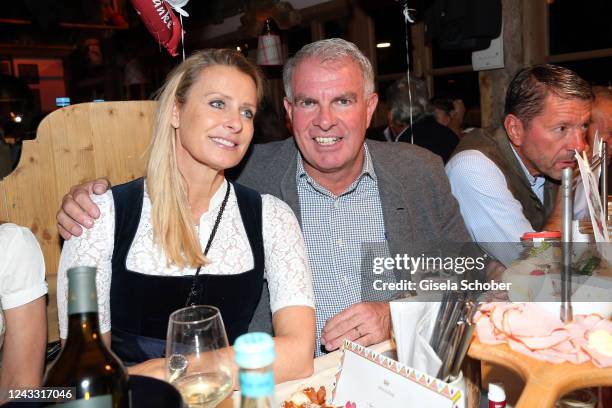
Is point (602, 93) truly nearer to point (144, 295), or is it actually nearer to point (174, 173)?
point (174, 173)

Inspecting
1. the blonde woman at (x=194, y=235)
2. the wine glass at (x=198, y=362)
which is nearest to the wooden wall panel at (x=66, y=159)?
the blonde woman at (x=194, y=235)

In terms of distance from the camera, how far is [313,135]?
2.03m

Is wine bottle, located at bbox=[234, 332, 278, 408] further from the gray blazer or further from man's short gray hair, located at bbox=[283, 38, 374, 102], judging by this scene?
man's short gray hair, located at bbox=[283, 38, 374, 102]

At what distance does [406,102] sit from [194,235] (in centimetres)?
352

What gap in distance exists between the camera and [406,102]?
4.70 meters

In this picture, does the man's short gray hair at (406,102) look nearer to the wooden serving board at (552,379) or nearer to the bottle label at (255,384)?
the wooden serving board at (552,379)

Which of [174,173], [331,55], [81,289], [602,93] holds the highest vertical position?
[331,55]

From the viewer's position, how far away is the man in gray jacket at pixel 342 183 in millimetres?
1984

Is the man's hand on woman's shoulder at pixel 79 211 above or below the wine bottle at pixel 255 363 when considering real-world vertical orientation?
above

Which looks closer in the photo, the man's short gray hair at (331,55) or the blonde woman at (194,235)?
the blonde woman at (194,235)

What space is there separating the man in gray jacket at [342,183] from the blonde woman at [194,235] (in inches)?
14.2

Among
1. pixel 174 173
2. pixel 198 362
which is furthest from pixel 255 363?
pixel 174 173

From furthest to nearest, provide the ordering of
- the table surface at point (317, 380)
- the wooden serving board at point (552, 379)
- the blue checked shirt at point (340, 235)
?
the blue checked shirt at point (340, 235) < the table surface at point (317, 380) < the wooden serving board at point (552, 379)

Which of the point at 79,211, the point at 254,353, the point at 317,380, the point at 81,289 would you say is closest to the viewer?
the point at 254,353
